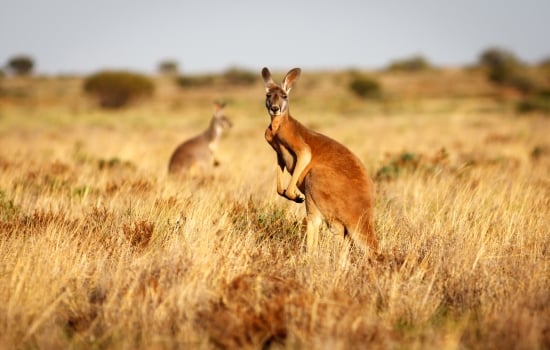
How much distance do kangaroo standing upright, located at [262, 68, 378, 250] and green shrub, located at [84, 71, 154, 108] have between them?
158 ft

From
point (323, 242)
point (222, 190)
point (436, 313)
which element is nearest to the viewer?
point (436, 313)

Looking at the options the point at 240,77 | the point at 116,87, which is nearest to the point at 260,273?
the point at 116,87

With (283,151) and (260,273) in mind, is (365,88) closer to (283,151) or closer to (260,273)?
(283,151)

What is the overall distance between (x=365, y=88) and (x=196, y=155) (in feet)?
158

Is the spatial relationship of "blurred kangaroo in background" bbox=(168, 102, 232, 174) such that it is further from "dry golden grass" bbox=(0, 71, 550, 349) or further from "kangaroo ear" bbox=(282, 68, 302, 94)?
"kangaroo ear" bbox=(282, 68, 302, 94)

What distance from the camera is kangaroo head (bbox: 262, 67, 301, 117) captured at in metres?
4.88

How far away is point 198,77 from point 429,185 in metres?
75.6

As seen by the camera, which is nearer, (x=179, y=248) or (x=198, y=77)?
(x=179, y=248)

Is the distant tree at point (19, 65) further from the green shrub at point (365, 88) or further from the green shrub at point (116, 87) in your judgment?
the green shrub at point (365, 88)

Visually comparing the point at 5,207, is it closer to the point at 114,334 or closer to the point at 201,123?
the point at 114,334

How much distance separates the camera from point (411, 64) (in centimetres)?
10344

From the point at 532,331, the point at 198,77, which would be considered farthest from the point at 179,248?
the point at 198,77

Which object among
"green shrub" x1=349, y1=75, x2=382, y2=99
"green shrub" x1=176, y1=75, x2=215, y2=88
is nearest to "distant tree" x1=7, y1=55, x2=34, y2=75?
"green shrub" x1=176, y1=75, x2=215, y2=88

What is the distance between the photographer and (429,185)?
7465 millimetres
